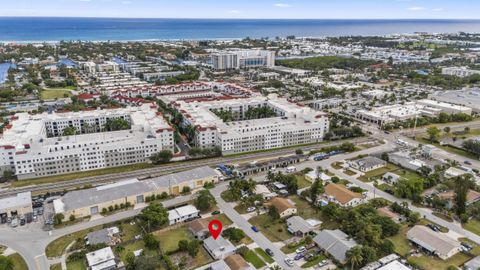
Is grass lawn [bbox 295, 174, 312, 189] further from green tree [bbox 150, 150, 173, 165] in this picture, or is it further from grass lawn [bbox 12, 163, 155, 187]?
grass lawn [bbox 12, 163, 155, 187]

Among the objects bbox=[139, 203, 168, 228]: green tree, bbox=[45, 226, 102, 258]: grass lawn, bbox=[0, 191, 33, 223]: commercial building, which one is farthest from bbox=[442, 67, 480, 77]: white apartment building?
bbox=[0, 191, 33, 223]: commercial building

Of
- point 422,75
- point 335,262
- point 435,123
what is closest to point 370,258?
point 335,262

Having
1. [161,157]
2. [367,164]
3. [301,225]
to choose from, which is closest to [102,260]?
[301,225]

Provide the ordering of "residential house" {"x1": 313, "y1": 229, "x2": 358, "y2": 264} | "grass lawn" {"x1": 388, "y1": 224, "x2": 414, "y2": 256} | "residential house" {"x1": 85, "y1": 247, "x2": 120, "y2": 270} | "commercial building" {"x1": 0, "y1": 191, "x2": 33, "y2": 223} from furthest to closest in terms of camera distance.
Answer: "commercial building" {"x1": 0, "y1": 191, "x2": 33, "y2": 223}, "grass lawn" {"x1": 388, "y1": 224, "x2": 414, "y2": 256}, "residential house" {"x1": 313, "y1": 229, "x2": 358, "y2": 264}, "residential house" {"x1": 85, "y1": 247, "x2": 120, "y2": 270}

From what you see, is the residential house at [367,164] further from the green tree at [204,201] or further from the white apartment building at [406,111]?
the green tree at [204,201]

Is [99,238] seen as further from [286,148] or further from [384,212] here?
[286,148]

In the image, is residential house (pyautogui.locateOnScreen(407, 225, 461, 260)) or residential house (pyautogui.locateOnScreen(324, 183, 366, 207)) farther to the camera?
residential house (pyautogui.locateOnScreen(324, 183, 366, 207))

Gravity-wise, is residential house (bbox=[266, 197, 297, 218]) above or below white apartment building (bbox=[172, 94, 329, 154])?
below

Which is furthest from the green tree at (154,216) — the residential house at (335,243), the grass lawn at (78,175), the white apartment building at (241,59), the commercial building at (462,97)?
the white apartment building at (241,59)
